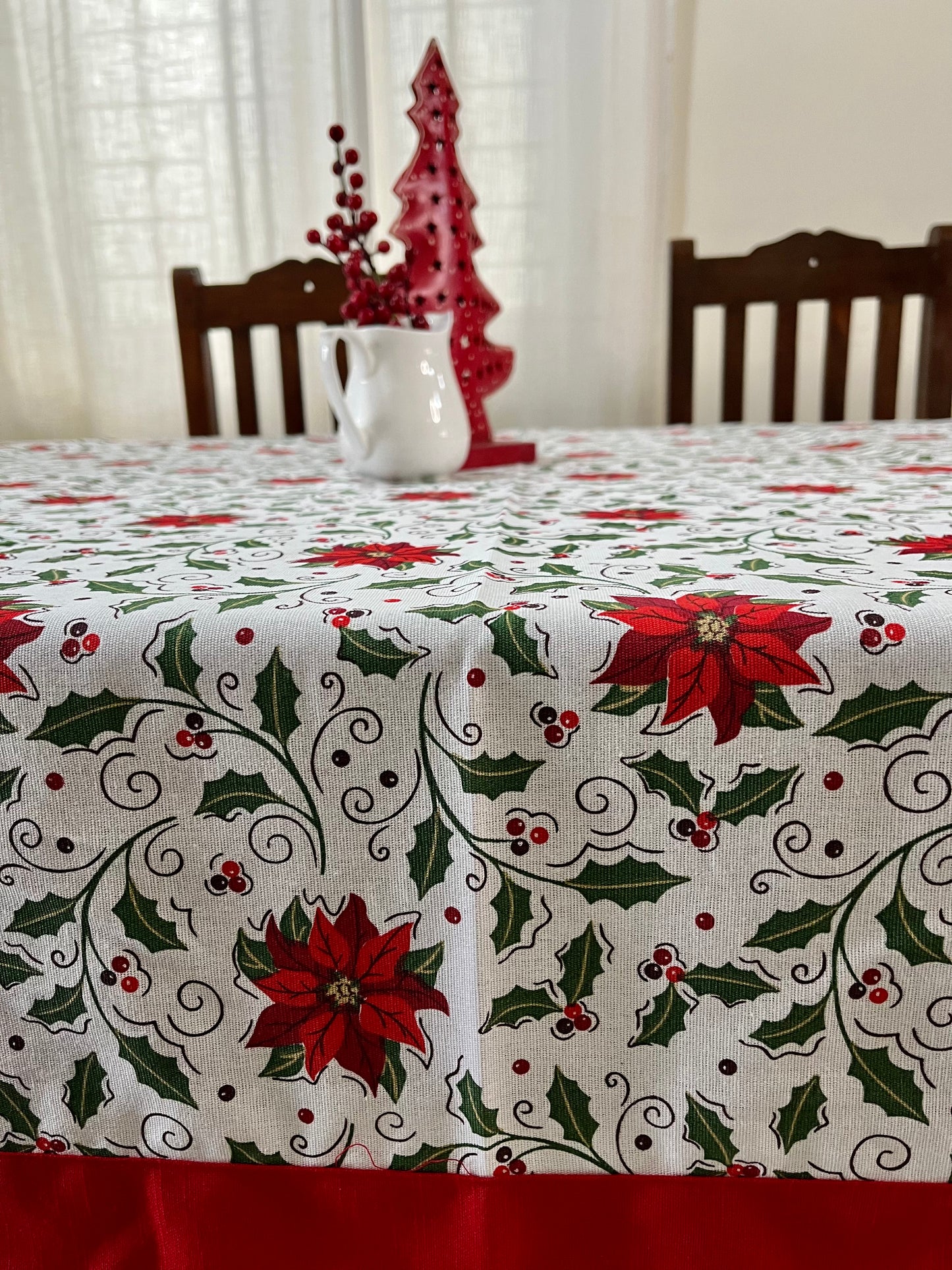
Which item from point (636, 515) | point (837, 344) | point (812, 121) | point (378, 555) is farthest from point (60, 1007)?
point (812, 121)

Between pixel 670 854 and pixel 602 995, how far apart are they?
2.3 inches

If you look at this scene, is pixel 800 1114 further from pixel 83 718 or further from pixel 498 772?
pixel 83 718

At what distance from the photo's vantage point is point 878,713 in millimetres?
308

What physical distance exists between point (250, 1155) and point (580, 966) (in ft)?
0.50

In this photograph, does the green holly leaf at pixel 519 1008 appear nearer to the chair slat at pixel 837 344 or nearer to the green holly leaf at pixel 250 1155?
the green holly leaf at pixel 250 1155

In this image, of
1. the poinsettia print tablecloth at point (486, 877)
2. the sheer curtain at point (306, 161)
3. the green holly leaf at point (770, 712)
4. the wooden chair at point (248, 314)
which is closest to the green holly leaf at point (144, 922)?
the poinsettia print tablecloth at point (486, 877)

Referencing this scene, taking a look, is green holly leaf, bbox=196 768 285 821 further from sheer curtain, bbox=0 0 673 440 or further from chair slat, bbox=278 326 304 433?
sheer curtain, bbox=0 0 673 440

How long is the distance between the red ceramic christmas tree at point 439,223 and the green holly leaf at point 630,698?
0.51 m

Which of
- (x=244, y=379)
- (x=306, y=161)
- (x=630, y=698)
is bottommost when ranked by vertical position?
(x=630, y=698)

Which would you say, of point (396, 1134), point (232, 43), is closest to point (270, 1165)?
point (396, 1134)

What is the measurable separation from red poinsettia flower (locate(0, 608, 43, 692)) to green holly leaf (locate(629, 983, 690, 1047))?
259 mm

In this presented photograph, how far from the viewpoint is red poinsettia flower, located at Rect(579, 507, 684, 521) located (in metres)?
0.52

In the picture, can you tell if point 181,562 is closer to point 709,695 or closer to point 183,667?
point 183,667

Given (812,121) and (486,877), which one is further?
(812,121)
